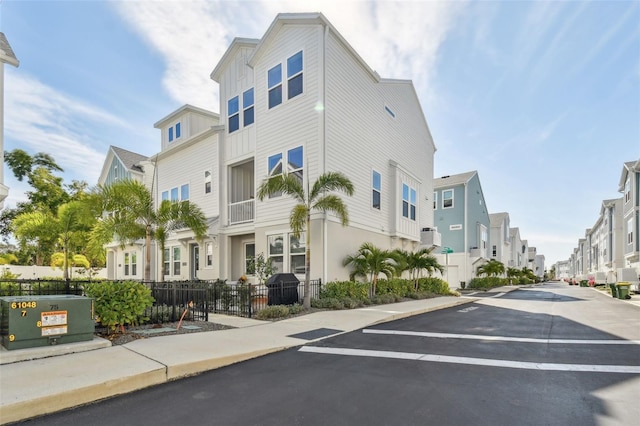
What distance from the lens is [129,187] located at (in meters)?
15.3

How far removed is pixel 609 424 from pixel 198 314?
9.78 m

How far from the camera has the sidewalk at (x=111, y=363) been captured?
13.3ft

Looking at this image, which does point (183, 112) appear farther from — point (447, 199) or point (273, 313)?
point (447, 199)

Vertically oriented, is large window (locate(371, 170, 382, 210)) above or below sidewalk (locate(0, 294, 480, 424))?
above

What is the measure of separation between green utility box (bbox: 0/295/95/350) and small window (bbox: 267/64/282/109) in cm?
1138

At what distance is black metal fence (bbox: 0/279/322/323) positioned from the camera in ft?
30.7

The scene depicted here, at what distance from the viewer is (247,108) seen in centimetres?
1695

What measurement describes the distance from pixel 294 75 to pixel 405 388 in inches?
517

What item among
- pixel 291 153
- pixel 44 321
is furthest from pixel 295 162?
pixel 44 321

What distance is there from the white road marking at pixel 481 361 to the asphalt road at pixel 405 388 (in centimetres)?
2

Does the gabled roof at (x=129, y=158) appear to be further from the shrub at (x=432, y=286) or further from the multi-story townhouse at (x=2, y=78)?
the shrub at (x=432, y=286)

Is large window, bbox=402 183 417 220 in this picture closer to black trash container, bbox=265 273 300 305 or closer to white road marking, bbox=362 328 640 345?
black trash container, bbox=265 273 300 305

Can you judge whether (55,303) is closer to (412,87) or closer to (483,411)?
(483,411)

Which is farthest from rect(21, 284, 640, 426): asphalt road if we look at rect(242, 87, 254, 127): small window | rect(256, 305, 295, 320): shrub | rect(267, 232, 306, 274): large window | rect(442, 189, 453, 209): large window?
rect(442, 189, 453, 209): large window
